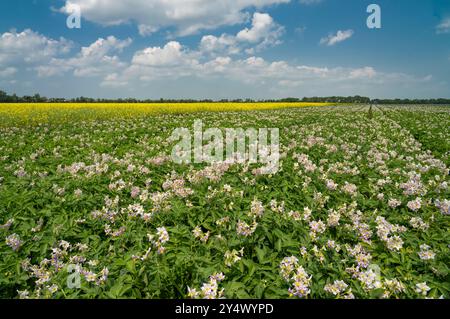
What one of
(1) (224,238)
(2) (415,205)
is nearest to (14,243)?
(1) (224,238)

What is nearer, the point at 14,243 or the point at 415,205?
the point at 14,243

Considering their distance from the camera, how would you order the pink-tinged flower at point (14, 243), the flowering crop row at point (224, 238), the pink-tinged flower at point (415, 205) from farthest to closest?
1. the pink-tinged flower at point (415, 205)
2. the pink-tinged flower at point (14, 243)
3. the flowering crop row at point (224, 238)

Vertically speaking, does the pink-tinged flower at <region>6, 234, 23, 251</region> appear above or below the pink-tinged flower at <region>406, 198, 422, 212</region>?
below

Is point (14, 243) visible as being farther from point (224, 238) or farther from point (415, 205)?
point (415, 205)

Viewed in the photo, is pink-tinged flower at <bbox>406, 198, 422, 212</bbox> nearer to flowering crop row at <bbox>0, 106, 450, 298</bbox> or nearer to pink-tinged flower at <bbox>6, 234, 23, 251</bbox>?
flowering crop row at <bbox>0, 106, 450, 298</bbox>

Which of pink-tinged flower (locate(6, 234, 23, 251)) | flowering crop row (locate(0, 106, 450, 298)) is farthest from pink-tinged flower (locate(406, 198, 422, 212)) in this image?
pink-tinged flower (locate(6, 234, 23, 251))

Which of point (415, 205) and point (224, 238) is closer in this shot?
point (224, 238)

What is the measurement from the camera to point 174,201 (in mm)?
4602

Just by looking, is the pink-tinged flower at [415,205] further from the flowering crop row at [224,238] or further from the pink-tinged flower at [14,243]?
the pink-tinged flower at [14,243]

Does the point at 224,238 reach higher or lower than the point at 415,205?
lower

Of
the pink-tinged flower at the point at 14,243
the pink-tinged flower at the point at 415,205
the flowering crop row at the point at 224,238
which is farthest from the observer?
the pink-tinged flower at the point at 415,205

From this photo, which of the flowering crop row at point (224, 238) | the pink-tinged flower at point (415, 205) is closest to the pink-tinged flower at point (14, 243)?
the flowering crop row at point (224, 238)
